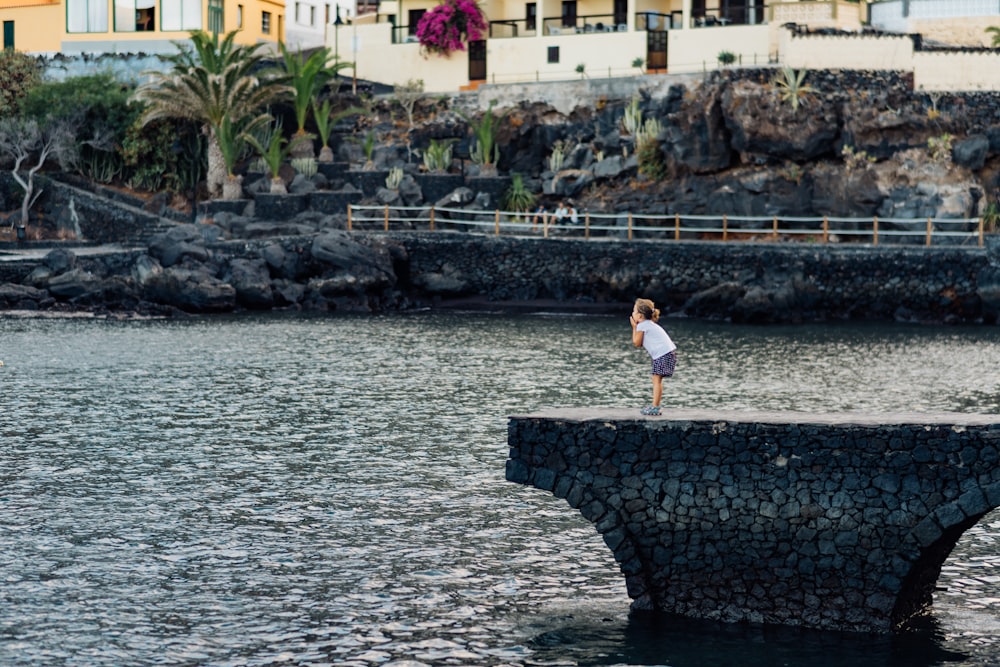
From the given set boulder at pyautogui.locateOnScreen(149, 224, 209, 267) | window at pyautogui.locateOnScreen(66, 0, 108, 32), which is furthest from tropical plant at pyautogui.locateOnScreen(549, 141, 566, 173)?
window at pyautogui.locateOnScreen(66, 0, 108, 32)

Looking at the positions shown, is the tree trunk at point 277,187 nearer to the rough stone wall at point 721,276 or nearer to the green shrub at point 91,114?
the rough stone wall at point 721,276

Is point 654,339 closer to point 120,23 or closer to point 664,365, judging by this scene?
point 664,365

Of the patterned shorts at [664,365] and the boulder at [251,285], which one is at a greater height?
the patterned shorts at [664,365]

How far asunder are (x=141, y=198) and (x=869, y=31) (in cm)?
3174

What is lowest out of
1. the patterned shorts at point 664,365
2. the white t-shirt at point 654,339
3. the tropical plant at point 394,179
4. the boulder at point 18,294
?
the boulder at point 18,294

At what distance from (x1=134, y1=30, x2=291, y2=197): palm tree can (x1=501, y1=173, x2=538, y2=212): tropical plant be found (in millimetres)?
11107

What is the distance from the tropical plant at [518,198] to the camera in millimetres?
64250

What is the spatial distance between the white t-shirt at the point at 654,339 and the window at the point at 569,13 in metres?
54.9

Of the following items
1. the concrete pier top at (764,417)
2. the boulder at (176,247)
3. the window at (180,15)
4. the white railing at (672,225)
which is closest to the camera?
the concrete pier top at (764,417)

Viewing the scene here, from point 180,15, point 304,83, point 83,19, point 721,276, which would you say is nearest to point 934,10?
point 721,276

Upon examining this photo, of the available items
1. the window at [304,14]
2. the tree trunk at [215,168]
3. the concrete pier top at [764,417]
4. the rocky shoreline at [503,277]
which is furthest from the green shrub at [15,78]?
the concrete pier top at [764,417]

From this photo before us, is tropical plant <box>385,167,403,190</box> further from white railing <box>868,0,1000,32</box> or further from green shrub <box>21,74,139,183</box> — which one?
white railing <box>868,0,1000,32</box>

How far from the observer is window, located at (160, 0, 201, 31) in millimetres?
74188

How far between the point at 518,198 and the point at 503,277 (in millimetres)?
5768
